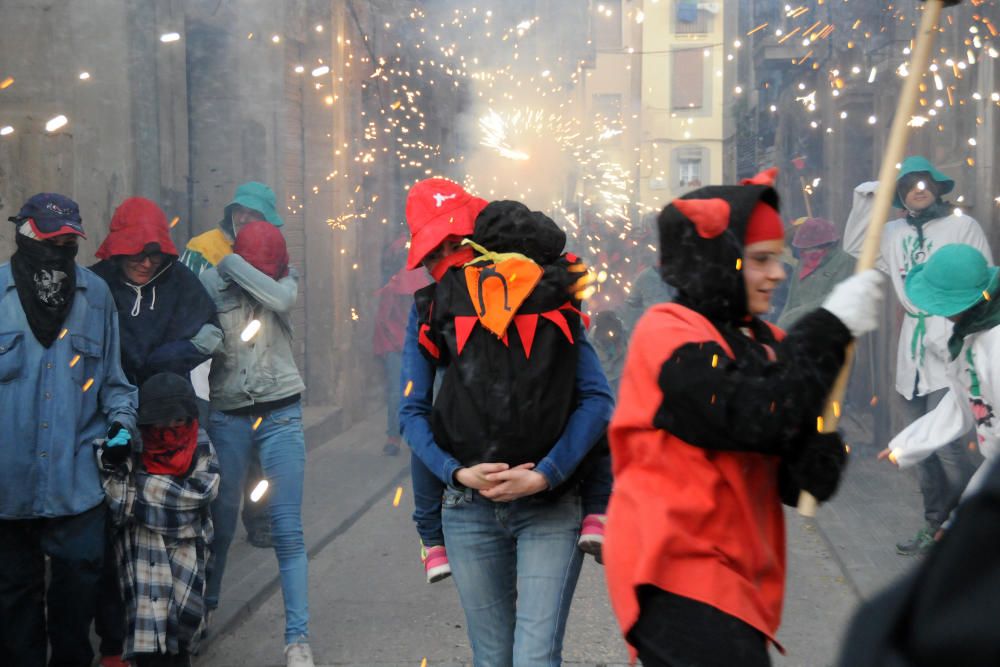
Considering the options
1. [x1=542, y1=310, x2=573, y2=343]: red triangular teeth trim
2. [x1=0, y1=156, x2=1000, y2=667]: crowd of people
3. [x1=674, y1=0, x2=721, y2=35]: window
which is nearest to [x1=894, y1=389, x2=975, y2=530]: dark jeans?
[x1=0, y1=156, x2=1000, y2=667]: crowd of people

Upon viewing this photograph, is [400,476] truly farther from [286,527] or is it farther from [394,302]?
[286,527]

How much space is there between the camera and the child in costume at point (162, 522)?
4629 mm

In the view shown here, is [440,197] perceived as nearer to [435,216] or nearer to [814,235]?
[435,216]

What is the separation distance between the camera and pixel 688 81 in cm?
5162

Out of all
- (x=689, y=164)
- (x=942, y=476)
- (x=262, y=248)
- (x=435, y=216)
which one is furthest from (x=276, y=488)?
(x=689, y=164)

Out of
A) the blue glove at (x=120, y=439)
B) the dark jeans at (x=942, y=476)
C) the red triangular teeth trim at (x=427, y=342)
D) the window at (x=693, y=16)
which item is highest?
the window at (x=693, y=16)

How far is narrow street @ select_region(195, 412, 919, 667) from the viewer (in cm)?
552

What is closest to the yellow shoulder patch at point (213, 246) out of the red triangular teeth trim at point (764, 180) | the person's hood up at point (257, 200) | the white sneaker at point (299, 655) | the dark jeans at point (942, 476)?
the person's hood up at point (257, 200)

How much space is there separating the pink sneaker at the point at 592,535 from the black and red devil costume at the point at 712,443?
0.79 m

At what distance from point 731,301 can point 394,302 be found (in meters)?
8.49

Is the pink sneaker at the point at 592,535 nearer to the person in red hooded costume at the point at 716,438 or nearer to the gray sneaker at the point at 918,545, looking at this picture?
the person in red hooded costume at the point at 716,438

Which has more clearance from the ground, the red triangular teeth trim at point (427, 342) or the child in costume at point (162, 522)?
the red triangular teeth trim at point (427, 342)

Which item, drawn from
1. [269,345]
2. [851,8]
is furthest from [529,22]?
[269,345]

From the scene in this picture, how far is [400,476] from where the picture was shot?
9859 millimetres
